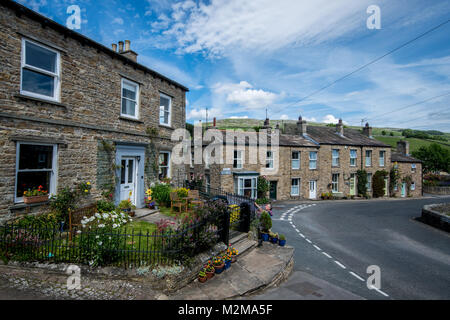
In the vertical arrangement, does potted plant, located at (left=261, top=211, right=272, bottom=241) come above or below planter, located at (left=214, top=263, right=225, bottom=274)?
above

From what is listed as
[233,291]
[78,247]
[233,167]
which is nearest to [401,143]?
[233,167]

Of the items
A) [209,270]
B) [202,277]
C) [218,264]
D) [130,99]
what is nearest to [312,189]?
[130,99]

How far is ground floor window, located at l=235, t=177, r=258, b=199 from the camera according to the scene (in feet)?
72.2

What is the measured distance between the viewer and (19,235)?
233 inches

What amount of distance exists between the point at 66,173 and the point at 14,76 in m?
3.47

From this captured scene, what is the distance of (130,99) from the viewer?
37.1 feet

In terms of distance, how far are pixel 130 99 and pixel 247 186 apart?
14381 mm

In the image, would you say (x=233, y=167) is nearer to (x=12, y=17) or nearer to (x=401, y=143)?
(x=12, y=17)

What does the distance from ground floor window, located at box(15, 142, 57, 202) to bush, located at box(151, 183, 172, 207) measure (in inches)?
187

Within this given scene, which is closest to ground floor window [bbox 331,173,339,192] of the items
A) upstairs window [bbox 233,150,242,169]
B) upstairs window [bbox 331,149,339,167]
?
upstairs window [bbox 331,149,339,167]

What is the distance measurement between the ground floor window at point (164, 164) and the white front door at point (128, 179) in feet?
6.78

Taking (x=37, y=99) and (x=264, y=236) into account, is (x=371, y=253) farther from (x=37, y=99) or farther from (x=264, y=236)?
(x=37, y=99)

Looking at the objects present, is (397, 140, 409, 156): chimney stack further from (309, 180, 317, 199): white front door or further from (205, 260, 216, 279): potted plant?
(205, 260, 216, 279): potted plant

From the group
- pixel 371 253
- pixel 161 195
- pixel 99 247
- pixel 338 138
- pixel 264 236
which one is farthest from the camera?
pixel 338 138
